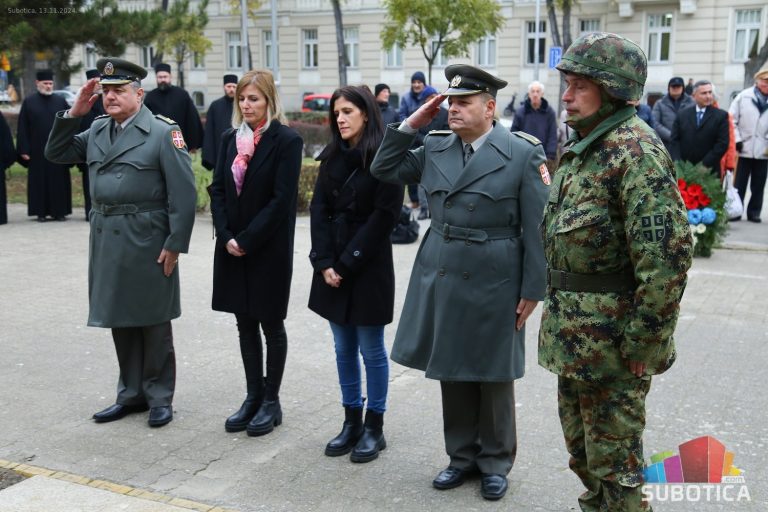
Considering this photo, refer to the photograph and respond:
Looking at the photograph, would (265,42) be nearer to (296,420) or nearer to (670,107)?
(670,107)

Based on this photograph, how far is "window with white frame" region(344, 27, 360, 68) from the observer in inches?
1763

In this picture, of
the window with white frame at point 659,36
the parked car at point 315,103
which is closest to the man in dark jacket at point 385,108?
the parked car at point 315,103

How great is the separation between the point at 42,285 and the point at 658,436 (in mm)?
6143

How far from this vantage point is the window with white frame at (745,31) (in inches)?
1425

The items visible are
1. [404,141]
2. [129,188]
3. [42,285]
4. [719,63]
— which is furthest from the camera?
[719,63]

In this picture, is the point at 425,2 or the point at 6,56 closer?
the point at 6,56

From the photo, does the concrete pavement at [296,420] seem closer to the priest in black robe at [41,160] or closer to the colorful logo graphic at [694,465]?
the colorful logo graphic at [694,465]

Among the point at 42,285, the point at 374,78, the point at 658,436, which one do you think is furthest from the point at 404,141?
the point at 374,78

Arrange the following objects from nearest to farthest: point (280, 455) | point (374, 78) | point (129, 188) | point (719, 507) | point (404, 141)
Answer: point (719, 507) → point (404, 141) → point (280, 455) → point (129, 188) → point (374, 78)

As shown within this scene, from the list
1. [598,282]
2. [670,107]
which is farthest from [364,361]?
[670,107]

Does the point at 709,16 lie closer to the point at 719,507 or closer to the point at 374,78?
the point at 374,78

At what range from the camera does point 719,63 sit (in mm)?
36750

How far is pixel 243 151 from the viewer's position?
5.11 m

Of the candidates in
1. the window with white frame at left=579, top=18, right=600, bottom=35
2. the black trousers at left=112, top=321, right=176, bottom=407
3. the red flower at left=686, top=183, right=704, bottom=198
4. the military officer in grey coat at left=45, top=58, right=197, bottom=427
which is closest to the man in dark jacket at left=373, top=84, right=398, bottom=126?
the red flower at left=686, top=183, right=704, bottom=198
